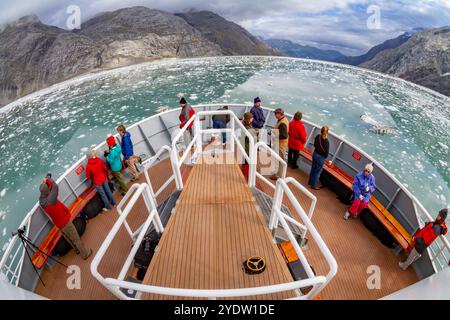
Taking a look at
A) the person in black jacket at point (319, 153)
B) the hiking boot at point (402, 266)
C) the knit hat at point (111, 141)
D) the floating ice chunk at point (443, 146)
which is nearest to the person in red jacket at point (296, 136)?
the person in black jacket at point (319, 153)

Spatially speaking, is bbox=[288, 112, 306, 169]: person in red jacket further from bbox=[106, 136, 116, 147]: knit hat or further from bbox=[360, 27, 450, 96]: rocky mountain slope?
bbox=[360, 27, 450, 96]: rocky mountain slope

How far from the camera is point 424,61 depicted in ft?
325

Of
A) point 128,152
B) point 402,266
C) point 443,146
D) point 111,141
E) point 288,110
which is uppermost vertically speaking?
point 111,141

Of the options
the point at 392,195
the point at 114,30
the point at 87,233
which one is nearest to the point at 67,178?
the point at 87,233

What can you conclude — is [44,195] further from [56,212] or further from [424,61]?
[424,61]

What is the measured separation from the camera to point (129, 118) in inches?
1155

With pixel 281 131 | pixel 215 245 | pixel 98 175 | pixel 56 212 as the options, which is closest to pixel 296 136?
pixel 281 131

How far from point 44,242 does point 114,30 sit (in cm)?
20071

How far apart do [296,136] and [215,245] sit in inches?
149

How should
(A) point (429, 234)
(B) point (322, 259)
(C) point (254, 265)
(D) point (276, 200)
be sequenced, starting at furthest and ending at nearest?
(B) point (322, 259)
(A) point (429, 234)
(D) point (276, 200)
(C) point (254, 265)

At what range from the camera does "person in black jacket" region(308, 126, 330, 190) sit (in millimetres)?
5098

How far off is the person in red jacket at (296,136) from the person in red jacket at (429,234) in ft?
9.59

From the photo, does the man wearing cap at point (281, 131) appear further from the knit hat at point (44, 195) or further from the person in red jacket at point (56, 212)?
the knit hat at point (44, 195)
